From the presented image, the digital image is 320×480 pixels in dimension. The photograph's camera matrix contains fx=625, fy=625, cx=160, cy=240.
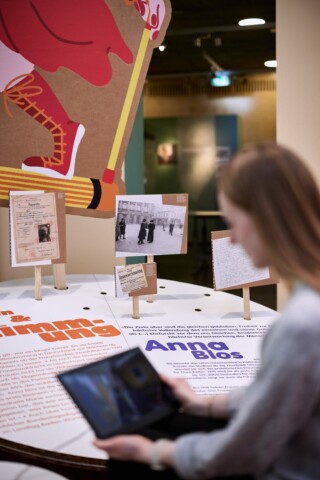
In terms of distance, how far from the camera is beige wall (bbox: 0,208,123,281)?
4035mm

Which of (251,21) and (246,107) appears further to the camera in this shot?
(246,107)

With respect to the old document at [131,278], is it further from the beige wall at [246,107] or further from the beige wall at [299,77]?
the beige wall at [246,107]

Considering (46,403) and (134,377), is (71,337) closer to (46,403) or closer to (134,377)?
(46,403)

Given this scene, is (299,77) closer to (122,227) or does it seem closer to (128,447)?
(122,227)

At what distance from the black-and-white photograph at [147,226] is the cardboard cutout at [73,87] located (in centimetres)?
65

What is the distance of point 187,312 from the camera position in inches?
110

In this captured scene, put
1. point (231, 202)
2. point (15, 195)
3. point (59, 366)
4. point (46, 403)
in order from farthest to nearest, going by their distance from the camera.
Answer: point (15, 195) < point (59, 366) < point (46, 403) < point (231, 202)

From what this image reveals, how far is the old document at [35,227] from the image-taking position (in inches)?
121

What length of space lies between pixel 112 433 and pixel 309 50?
317 cm

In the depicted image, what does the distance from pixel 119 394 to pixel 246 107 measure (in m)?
10.2

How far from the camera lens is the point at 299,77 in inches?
152

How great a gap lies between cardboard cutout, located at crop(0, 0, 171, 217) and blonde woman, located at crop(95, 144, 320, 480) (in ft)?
7.98

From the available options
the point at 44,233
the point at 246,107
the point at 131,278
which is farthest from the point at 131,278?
the point at 246,107

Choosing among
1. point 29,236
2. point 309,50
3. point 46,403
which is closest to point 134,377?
point 46,403
